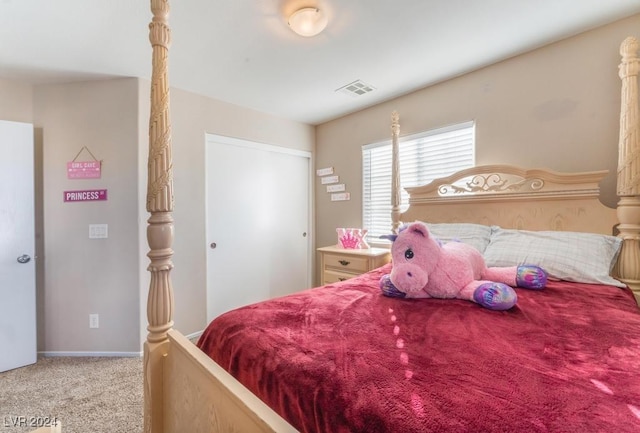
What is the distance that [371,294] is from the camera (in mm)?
1397

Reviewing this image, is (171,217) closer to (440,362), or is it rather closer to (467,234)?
(440,362)

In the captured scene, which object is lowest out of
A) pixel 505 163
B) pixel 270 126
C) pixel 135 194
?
pixel 135 194

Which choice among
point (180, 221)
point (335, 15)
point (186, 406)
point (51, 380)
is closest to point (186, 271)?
point (180, 221)

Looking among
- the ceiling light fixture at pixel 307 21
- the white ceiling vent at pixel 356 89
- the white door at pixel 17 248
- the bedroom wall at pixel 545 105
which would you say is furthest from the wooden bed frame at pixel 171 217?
the white door at pixel 17 248

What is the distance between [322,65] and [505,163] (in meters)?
1.69

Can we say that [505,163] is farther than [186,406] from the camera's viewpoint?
Yes

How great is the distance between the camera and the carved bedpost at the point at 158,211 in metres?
1.17

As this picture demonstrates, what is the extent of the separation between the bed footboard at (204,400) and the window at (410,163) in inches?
94.9

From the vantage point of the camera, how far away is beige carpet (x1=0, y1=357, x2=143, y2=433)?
5.39ft

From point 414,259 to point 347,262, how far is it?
151 centimetres

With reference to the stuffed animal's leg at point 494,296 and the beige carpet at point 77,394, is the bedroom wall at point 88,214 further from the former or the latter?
the stuffed animal's leg at point 494,296

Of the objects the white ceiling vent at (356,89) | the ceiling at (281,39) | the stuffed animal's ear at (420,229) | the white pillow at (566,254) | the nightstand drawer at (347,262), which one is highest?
the white ceiling vent at (356,89)

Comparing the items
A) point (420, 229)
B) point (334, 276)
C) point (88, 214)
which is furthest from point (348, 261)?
point (88, 214)

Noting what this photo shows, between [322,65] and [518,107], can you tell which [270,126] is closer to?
[322,65]
